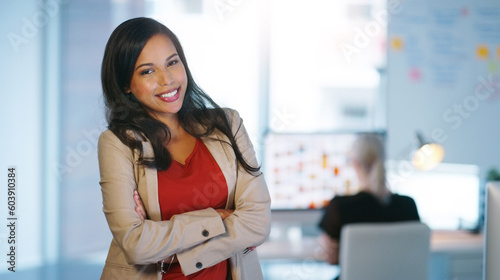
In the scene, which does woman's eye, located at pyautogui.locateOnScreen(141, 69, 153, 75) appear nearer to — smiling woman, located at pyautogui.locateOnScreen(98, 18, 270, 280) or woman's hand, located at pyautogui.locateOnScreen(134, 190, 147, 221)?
smiling woman, located at pyautogui.locateOnScreen(98, 18, 270, 280)

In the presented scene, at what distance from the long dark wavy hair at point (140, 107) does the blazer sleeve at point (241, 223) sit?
0.13ft

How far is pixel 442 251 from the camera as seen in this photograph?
10.5 feet

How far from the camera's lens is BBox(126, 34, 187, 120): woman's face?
5.36 feet

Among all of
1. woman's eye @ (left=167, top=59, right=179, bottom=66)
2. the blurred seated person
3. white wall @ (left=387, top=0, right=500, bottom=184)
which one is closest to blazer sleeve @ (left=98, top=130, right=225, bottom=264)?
woman's eye @ (left=167, top=59, right=179, bottom=66)

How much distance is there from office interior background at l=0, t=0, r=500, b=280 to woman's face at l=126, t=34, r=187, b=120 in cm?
207

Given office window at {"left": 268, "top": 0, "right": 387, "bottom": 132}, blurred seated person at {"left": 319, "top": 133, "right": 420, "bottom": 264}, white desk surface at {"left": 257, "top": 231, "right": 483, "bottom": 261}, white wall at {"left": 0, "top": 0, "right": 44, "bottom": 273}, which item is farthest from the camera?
office window at {"left": 268, "top": 0, "right": 387, "bottom": 132}

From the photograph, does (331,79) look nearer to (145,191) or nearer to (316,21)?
(316,21)

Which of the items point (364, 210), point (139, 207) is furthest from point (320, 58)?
point (139, 207)

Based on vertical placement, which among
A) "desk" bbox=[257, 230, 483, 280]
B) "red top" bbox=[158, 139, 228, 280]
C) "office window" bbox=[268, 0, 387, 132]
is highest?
A: "office window" bbox=[268, 0, 387, 132]

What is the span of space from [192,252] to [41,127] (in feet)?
8.36

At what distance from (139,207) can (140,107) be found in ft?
1.15

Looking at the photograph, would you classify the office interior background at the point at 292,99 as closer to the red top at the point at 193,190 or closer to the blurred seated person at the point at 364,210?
the blurred seated person at the point at 364,210

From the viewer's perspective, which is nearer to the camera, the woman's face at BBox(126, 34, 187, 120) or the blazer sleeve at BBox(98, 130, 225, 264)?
the blazer sleeve at BBox(98, 130, 225, 264)

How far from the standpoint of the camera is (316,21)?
4.14 metres
